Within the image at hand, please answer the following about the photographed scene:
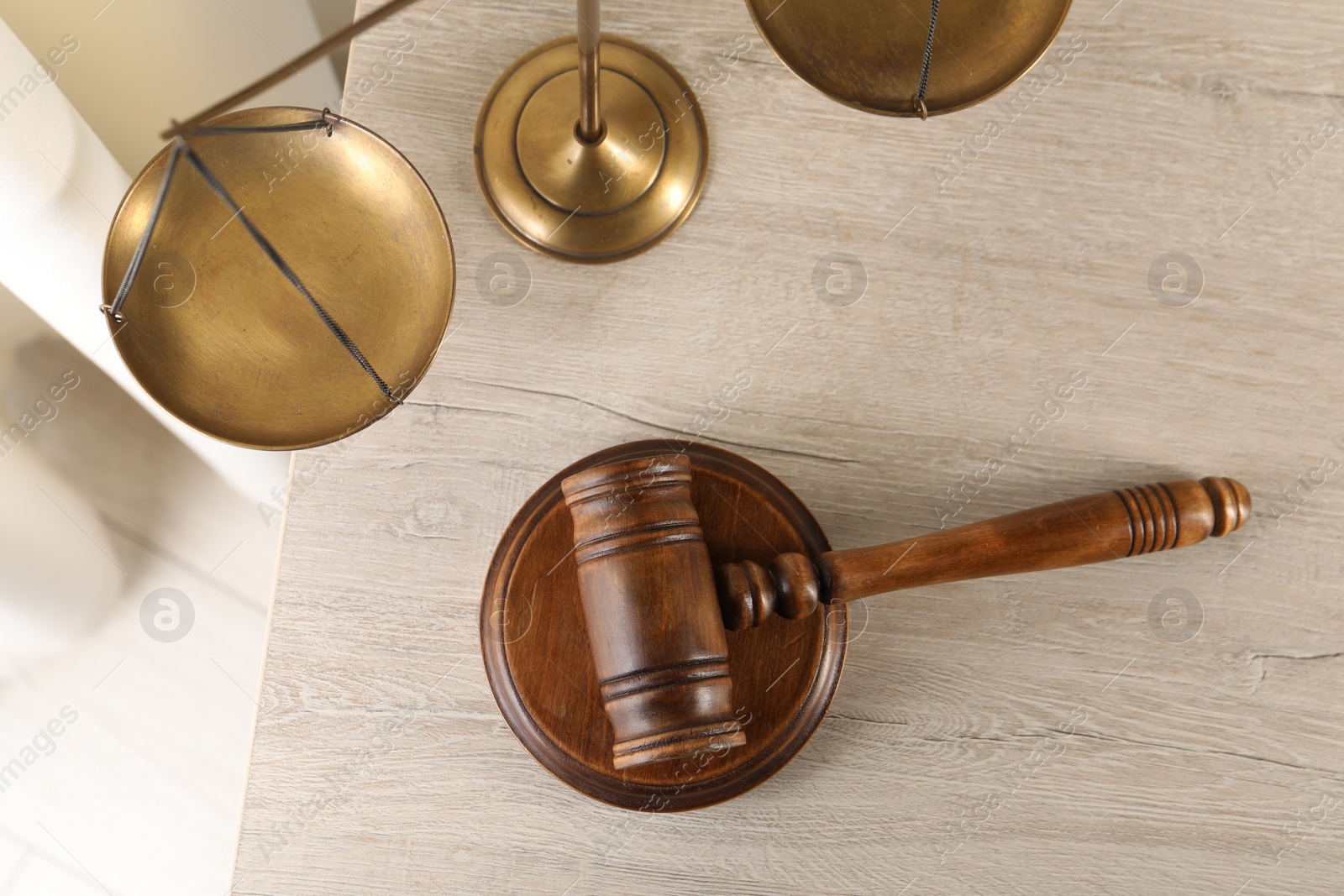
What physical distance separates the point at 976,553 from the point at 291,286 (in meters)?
0.51

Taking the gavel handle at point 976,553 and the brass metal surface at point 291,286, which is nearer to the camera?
the brass metal surface at point 291,286

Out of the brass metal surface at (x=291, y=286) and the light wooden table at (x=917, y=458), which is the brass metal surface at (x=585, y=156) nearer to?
the light wooden table at (x=917, y=458)

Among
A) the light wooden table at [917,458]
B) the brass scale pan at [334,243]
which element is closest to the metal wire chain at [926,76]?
the brass scale pan at [334,243]

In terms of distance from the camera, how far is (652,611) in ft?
2.01

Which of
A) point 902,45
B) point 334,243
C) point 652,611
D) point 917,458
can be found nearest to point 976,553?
point 917,458

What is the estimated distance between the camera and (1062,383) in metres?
0.80

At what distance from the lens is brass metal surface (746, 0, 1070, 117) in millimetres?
528

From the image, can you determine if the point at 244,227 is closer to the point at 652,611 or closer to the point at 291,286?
the point at 291,286

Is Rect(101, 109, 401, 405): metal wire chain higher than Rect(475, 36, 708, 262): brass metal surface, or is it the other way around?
Rect(101, 109, 401, 405): metal wire chain

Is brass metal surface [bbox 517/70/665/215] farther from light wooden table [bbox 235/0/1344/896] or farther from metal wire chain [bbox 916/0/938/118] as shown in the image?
metal wire chain [bbox 916/0/938/118]

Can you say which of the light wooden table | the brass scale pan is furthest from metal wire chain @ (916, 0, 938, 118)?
the light wooden table

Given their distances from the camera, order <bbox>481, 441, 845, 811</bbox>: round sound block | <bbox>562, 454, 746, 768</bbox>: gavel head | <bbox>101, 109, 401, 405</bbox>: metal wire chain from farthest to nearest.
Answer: <bbox>481, 441, 845, 811</bbox>: round sound block
<bbox>562, 454, 746, 768</bbox>: gavel head
<bbox>101, 109, 401, 405</bbox>: metal wire chain

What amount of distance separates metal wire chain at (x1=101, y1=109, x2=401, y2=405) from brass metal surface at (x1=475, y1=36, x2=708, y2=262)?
0.25 meters

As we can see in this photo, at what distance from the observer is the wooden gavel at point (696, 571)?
1.98 feet
